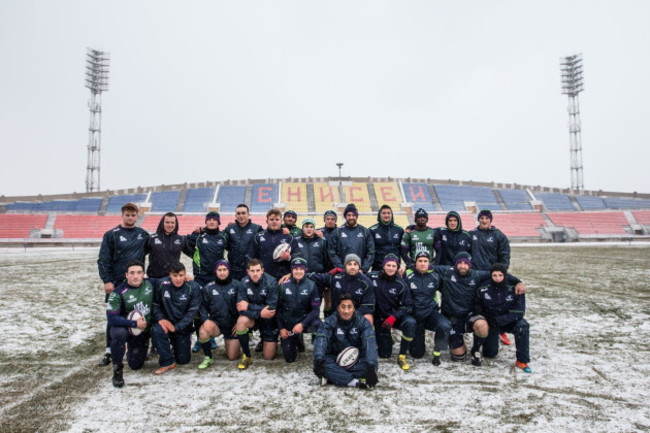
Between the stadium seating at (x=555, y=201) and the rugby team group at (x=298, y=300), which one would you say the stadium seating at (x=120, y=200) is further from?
the stadium seating at (x=555, y=201)

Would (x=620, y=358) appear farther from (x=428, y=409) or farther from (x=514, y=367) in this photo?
(x=428, y=409)

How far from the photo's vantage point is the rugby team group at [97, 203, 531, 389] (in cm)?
464

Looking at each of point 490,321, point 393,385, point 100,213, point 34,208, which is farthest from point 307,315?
point 34,208

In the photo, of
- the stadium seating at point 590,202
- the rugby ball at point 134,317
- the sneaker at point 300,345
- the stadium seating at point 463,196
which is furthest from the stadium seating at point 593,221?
the rugby ball at point 134,317

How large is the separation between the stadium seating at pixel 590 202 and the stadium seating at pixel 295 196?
4282 centimetres

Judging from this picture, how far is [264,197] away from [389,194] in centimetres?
1945

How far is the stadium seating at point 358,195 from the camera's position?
4966 cm

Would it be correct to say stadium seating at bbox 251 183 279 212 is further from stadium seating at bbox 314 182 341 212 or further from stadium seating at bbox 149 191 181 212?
stadium seating at bbox 149 191 181 212

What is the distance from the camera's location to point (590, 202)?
52500 millimetres

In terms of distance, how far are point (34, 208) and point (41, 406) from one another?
54782 mm

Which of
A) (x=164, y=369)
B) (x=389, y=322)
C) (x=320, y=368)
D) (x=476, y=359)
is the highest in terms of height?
(x=389, y=322)

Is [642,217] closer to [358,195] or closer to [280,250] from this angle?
[358,195]

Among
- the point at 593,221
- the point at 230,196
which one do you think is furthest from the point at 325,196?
the point at 593,221

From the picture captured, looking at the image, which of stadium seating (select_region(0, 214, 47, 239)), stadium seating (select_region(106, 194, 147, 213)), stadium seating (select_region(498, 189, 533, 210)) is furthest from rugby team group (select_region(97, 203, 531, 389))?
stadium seating (select_region(498, 189, 533, 210))
